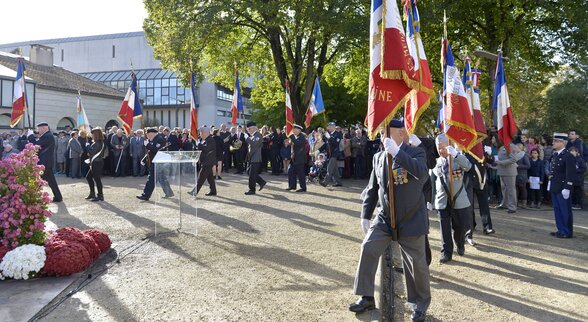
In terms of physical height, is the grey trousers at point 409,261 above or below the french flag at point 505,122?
below

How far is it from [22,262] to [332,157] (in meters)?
11.9

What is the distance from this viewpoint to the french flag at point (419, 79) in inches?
218

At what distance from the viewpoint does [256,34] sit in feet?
85.7

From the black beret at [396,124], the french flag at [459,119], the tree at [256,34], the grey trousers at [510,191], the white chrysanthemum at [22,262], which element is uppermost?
the tree at [256,34]

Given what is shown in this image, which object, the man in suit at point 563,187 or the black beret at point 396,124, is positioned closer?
the black beret at point 396,124

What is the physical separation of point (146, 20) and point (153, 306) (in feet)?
73.6

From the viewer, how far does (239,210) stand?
11.2 metres

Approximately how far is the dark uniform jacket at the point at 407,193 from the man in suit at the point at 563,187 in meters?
5.68

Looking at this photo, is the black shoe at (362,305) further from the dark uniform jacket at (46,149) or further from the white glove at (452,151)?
the dark uniform jacket at (46,149)

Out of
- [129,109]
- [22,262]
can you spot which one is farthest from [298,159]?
[22,262]

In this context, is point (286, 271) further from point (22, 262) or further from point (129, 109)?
point (129, 109)

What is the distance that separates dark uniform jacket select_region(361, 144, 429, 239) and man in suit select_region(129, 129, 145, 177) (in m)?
Result: 17.1

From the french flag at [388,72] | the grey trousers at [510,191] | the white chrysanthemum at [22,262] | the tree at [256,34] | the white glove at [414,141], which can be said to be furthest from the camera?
the tree at [256,34]

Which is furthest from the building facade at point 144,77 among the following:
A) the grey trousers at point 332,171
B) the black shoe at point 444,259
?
the black shoe at point 444,259
